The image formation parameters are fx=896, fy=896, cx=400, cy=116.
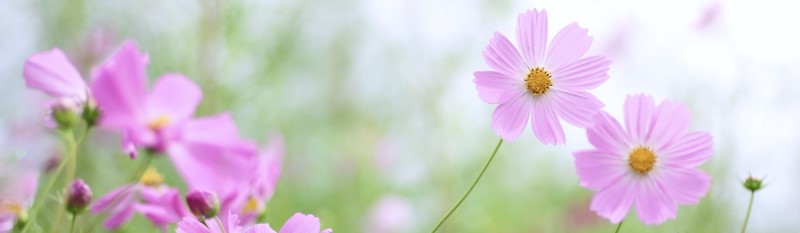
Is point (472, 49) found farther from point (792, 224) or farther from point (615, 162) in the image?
point (615, 162)

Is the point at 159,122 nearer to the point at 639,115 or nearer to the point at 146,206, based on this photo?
the point at 146,206

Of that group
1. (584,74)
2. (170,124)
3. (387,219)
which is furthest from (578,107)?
(387,219)

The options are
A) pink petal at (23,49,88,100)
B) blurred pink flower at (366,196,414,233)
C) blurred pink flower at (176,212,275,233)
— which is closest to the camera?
blurred pink flower at (176,212,275,233)

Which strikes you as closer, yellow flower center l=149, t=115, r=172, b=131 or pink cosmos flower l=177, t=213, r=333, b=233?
pink cosmos flower l=177, t=213, r=333, b=233

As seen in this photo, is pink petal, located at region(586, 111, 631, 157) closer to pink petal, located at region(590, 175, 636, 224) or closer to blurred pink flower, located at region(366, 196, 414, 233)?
pink petal, located at region(590, 175, 636, 224)

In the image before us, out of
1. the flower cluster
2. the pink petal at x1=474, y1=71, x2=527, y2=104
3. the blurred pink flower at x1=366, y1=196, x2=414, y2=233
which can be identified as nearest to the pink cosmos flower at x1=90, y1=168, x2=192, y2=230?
the flower cluster

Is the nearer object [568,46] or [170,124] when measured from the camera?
[568,46]

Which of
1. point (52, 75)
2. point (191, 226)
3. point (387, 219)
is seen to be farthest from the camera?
point (387, 219)
